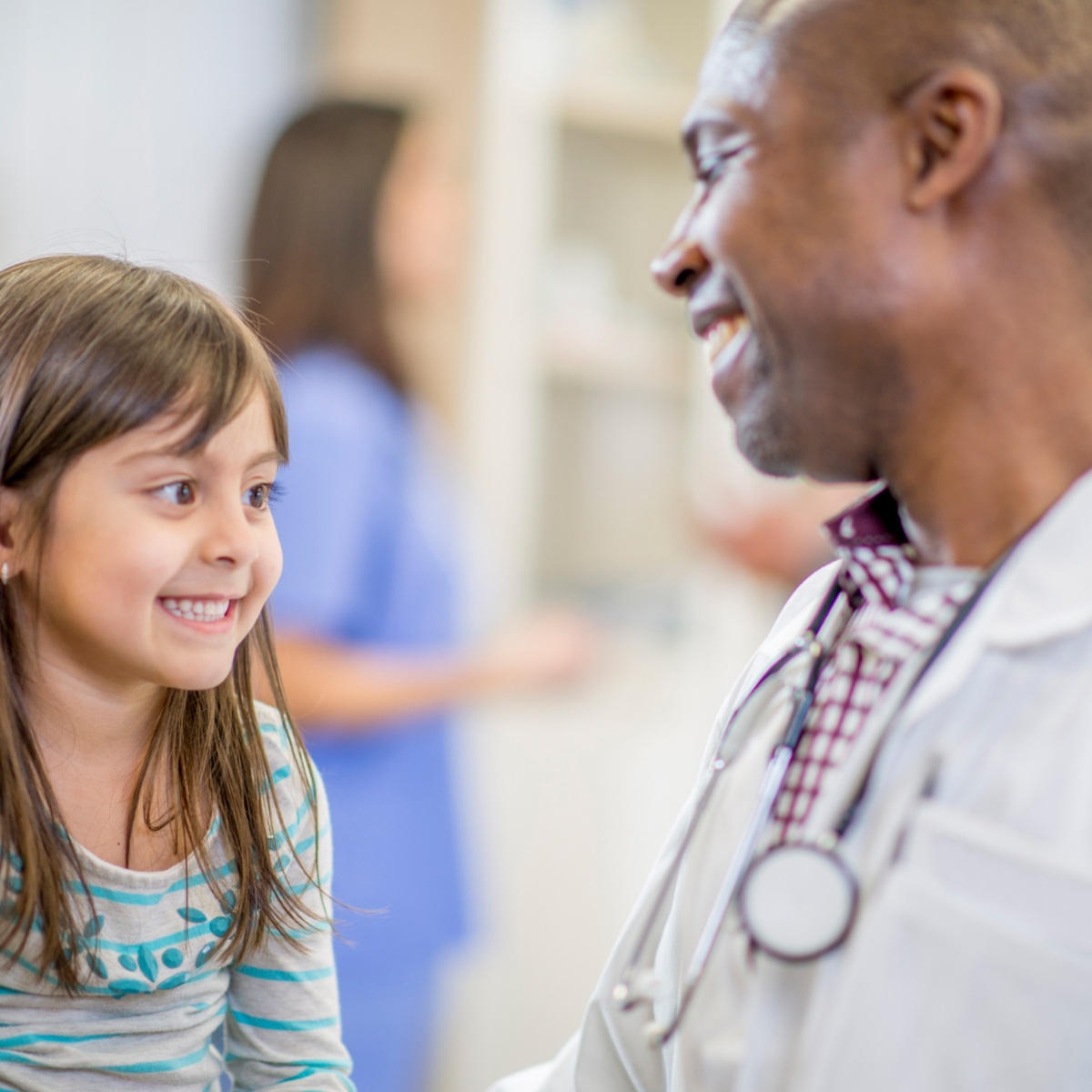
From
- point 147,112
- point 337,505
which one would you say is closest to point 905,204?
point 337,505

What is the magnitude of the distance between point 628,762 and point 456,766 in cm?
62

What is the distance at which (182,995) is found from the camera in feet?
2.17

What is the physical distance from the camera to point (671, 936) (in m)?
0.67

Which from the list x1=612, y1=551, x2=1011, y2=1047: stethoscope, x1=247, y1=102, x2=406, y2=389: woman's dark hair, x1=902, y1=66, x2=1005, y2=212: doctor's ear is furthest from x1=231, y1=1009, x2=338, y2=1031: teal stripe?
x1=247, y1=102, x2=406, y2=389: woman's dark hair

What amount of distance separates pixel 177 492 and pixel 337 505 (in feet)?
2.77

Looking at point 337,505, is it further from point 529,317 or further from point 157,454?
point 529,317

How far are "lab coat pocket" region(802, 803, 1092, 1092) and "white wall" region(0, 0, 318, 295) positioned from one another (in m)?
2.06

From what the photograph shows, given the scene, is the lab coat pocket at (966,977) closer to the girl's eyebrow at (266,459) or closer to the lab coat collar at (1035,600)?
the lab coat collar at (1035,600)

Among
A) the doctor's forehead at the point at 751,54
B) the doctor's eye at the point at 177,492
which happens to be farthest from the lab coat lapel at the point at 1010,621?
the doctor's eye at the point at 177,492

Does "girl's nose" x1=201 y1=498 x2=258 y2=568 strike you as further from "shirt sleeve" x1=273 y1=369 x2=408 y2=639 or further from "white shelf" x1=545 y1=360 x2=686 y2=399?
"white shelf" x1=545 y1=360 x2=686 y2=399

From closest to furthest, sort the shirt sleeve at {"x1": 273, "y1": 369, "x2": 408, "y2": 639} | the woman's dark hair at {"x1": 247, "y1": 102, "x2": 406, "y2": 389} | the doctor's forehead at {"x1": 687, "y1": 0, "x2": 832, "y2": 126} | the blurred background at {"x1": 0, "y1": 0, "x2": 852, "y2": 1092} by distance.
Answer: the doctor's forehead at {"x1": 687, "y1": 0, "x2": 832, "y2": 126} → the shirt sleeve at {"x1": 273, "y1": 369, "x2": 408, "y2": 639} → the woman's dark hair at {"x1": 247, "y1": 102, "x2": 406, "y2": 389} → the blurred background at {"x1": 0, "y1": 0, "x2": 852, "y2": 1092}

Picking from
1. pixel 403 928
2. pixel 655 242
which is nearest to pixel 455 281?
pixel 655 242

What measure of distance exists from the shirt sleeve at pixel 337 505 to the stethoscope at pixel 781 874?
0.86m

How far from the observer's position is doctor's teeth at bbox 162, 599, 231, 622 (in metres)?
0.64
